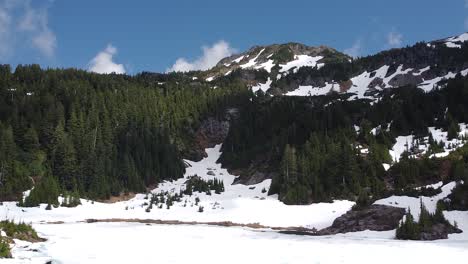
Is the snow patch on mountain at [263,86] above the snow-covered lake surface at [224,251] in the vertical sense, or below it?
above

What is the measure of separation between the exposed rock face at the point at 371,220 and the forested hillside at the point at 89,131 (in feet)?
123

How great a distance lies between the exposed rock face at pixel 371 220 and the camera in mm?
34906

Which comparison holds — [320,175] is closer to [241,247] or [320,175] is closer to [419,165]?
[419,165]

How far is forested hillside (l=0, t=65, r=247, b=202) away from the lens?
217 feet

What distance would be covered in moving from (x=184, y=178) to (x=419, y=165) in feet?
167

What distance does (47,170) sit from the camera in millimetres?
66562

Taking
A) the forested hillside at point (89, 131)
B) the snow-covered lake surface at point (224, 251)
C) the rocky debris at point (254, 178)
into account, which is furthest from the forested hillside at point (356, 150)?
the snow-covered lake surface at point (224, 251)

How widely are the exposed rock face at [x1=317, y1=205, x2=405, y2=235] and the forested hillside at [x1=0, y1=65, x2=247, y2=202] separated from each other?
1481 inches

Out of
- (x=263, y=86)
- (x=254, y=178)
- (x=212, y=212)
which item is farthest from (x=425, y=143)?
(x=263, y=86)

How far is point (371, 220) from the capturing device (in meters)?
36.3

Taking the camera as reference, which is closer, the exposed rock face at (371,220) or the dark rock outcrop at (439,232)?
the dark rock outcrop at (439,232)

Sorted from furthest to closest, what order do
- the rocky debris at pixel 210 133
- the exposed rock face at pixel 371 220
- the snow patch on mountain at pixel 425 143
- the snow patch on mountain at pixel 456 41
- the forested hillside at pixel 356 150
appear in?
the snow patch on mountain at pixel 456 41 → the rocky debris at pixel 210 133 → the snow patch on mountain at pixel 425 143 → the forested hillside at pixel 356 150 → the exposed rock face at pixel 371 220

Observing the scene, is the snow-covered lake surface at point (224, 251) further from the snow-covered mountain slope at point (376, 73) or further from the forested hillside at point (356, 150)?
the snow-covered mountain slope at point (376, 73)

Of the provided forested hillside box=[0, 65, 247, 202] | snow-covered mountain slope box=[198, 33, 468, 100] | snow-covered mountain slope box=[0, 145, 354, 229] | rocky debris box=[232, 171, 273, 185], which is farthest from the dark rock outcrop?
snow-covered mountain slope box=[198, 33, 468, 100]
